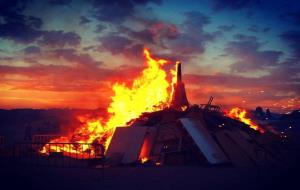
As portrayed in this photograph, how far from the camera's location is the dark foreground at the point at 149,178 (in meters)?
20.9

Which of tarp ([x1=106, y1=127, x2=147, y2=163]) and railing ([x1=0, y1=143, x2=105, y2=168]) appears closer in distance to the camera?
railing ([x1=0, y1=143, x2=105, y2=168])

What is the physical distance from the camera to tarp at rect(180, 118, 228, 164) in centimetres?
3088

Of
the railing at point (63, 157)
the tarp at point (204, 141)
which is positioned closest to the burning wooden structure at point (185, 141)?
the tarp at point (204, 141)

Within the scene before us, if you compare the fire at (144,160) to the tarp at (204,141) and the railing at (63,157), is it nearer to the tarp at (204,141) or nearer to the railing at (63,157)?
the railing at (63,157)

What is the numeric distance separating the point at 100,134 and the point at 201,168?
15.4 metres

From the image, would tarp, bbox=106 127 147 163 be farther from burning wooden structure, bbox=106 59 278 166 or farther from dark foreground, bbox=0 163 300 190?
dark foreground, bbox=0 163 300 190

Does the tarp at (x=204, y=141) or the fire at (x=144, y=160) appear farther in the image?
the fire at (x=144, y=160)

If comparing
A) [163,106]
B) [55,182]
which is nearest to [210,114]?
[163,106]

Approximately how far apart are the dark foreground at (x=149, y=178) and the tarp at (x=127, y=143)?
2294 millimetres

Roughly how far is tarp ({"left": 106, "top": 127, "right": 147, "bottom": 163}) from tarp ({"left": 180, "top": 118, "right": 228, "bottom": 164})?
443 cm

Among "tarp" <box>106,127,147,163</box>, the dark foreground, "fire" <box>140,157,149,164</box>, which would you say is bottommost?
the dark foreground

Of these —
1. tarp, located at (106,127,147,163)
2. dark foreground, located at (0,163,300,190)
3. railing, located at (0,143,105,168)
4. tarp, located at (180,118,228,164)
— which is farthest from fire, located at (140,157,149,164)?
tarp, located at (180,118,228,164)

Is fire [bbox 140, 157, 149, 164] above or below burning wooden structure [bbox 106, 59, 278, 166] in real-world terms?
below

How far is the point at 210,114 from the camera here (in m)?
38.4
